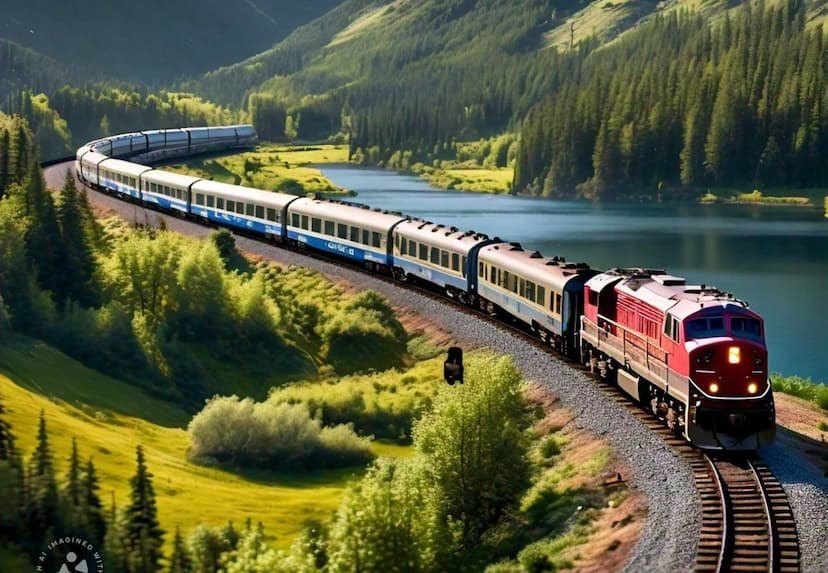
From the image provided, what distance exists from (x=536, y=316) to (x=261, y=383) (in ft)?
69.3

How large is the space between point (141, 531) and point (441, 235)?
3347 cm

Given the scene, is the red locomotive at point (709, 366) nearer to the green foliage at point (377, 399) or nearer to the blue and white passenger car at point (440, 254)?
the green foliage at point (377, 399)

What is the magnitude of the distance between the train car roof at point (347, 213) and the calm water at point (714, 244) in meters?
25.9

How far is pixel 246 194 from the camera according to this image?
90.6m

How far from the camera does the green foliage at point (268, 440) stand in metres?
52.5

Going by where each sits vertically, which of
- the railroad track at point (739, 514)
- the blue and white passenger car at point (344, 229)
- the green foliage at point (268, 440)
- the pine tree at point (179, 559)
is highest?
→ the blue and white passenger car at point (344, 229)

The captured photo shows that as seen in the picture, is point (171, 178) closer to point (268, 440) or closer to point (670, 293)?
point (268, 440)

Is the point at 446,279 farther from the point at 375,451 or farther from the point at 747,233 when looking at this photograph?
the point at 747,233

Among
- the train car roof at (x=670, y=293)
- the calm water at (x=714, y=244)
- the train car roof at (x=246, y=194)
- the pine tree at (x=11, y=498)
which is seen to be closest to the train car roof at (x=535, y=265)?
the train car roof at (x=670, y=293)

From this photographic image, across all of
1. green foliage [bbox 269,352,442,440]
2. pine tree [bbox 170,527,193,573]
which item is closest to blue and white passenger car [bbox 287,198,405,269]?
green foliage [bbox 269,352,442,440]

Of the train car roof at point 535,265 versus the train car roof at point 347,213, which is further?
the train car roof at point 347,213

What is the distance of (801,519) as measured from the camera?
31.8 meters

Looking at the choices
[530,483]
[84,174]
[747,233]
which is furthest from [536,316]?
[747,233]

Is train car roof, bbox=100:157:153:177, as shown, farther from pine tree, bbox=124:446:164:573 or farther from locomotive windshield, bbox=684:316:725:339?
locomotive windshield, bbox=684:316:725:339
